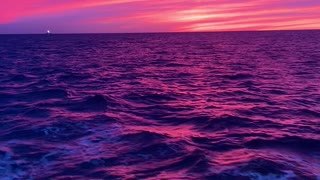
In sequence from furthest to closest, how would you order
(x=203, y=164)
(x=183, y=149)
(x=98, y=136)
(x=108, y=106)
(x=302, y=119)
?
1. (x=108, y=106)
2. (x=302, y=119)
3. (x=98, y=136)
4. (x=183, y=149)
5. (x=203, y=164)

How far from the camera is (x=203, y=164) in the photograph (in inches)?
407

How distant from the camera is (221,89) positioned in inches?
937

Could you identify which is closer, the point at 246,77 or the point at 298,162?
the point at 298,162

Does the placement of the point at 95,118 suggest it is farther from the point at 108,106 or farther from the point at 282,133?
the point at 282,133

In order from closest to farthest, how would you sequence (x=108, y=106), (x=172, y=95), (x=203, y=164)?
1. (x=203, y=164)
2. (x=108, y=106)
3. (x=172, y=95)

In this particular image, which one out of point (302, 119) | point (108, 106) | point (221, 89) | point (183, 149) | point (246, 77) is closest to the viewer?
point (183, 149)

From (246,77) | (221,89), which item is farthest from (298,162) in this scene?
(246,77)

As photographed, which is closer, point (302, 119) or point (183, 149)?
point (183, 149)

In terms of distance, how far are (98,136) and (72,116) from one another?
3124 mm

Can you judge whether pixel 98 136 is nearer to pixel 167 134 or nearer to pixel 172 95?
pixel 167 134

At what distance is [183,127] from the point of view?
14.4 meters

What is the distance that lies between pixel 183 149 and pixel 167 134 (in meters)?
1.79

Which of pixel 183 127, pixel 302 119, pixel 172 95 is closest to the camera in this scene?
pixel 183 127

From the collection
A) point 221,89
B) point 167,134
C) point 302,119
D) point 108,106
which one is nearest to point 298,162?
point 167,134
